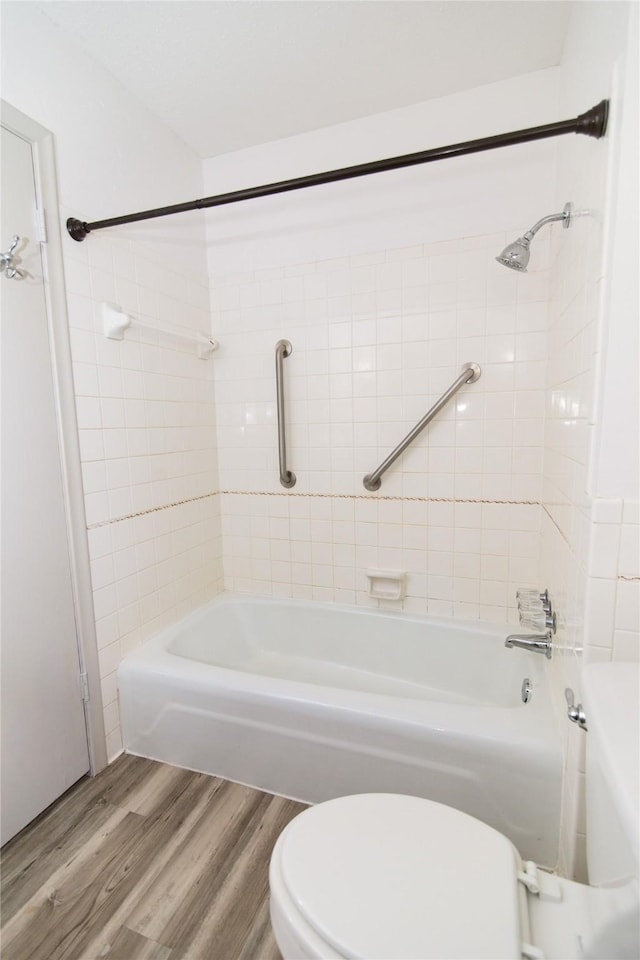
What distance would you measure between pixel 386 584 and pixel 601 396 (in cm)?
130

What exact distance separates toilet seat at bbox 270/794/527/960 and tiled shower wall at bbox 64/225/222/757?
3.53 feet

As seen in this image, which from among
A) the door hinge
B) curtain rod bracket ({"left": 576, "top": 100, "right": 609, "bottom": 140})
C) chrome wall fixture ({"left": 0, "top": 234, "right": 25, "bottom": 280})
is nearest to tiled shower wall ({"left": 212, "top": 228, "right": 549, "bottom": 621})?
curtain rod bracket ({"left": 576, "top": 100, "right": 609, "bottom": 140})

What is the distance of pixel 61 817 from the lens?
1332mm

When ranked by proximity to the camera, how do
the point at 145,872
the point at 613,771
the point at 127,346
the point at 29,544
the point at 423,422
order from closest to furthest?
1. the point at 613,771
2. the point at 145,872
3. the point at 29,544
4. the point at 127,346
5. the point at 423,422

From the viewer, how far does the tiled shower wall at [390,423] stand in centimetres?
170

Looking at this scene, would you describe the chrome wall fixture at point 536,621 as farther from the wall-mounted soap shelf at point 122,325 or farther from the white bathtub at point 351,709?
the wall-mounted soap shelf at point 122,325

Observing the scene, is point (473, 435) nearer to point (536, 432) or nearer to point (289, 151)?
point (536, 432)

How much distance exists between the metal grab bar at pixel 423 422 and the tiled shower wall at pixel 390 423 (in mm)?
45

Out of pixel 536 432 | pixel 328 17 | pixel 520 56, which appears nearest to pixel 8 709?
pixel 536 432

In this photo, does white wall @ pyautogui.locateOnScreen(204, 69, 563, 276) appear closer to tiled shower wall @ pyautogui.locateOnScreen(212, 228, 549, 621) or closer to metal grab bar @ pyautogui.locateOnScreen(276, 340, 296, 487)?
tiled shower wall @ pyautogui.locateOnScreen(212, 228, 549, 621)

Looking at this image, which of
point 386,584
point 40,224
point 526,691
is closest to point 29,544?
point 40,224

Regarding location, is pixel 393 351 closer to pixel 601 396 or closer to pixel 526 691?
pixel 601 396

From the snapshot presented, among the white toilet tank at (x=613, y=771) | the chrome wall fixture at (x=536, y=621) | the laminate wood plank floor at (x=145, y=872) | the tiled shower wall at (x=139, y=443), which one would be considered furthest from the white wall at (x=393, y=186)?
the laminate wood plank floor at (x=145, y=872)

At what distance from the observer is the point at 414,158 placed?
1.17 m
